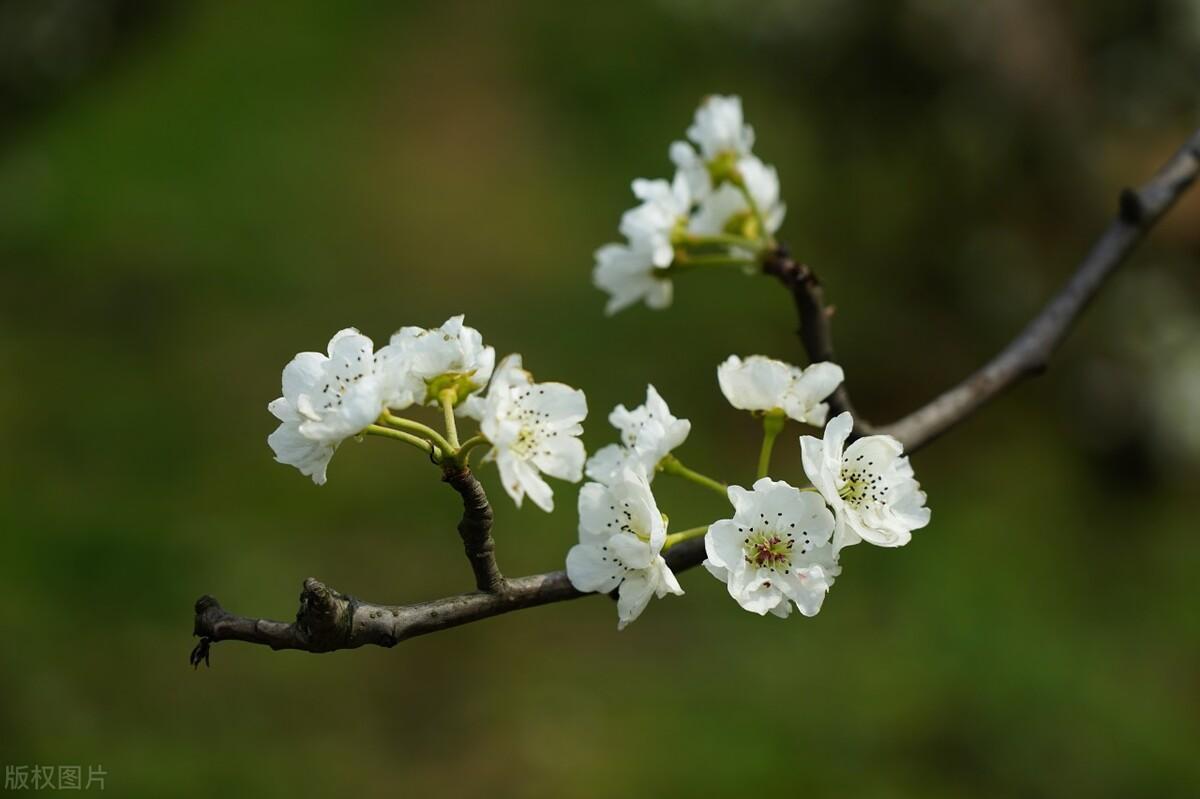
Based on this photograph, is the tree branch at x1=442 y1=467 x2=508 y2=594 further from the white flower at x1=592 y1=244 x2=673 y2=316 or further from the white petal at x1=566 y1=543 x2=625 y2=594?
the white flower at x1=592 y1=244 x2=673 y2=316

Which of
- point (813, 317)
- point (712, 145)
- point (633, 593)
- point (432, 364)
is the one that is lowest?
point (633, 593)

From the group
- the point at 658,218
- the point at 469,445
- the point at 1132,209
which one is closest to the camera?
the point at 469,445

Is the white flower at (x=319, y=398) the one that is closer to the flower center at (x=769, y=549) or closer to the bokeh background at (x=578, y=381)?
the flower center at (x=769, y=549)

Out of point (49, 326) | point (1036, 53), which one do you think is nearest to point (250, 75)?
point (49, 326)

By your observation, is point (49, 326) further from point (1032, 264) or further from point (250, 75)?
point (1032, 264)

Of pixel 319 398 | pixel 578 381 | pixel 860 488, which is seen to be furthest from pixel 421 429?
pixel 578 381

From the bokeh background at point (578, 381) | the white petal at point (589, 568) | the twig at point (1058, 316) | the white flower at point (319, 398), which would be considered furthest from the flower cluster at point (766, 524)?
the bokeh background at point (578, 381)

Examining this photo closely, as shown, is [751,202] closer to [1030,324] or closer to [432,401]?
[1030,324]

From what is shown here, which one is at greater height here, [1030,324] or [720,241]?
[720,241]
